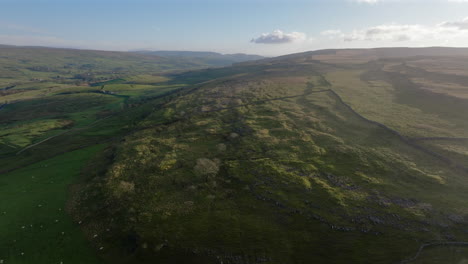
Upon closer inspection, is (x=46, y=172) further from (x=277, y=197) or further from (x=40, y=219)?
(x=277, y=197)

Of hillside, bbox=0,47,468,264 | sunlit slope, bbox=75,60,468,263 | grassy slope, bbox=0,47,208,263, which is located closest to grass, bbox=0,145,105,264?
grassy slope, bbox=0,47,208,263

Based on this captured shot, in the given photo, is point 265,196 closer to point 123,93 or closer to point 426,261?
point 426,261

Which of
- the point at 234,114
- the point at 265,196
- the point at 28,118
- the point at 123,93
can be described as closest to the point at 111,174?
the point at 265,196

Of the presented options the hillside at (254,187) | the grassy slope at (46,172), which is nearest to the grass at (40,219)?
the grassy slope at (46,172)

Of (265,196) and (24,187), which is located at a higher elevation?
(265,196)

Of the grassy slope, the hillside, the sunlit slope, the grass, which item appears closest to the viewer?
the sunlit slope

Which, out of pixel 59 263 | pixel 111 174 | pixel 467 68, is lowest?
pixel 59 263

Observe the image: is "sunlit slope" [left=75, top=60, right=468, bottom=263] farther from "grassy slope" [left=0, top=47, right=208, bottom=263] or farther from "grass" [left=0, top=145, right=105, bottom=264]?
"grassy slope" [left=0, top=47, right=208, bottom=263]

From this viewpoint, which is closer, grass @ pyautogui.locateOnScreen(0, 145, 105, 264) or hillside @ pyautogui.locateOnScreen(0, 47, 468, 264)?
hillside @ pyautogui.locateOnScreen(0, 47, 468, 264)

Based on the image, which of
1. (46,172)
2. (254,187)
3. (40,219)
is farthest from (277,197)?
(46,172)
